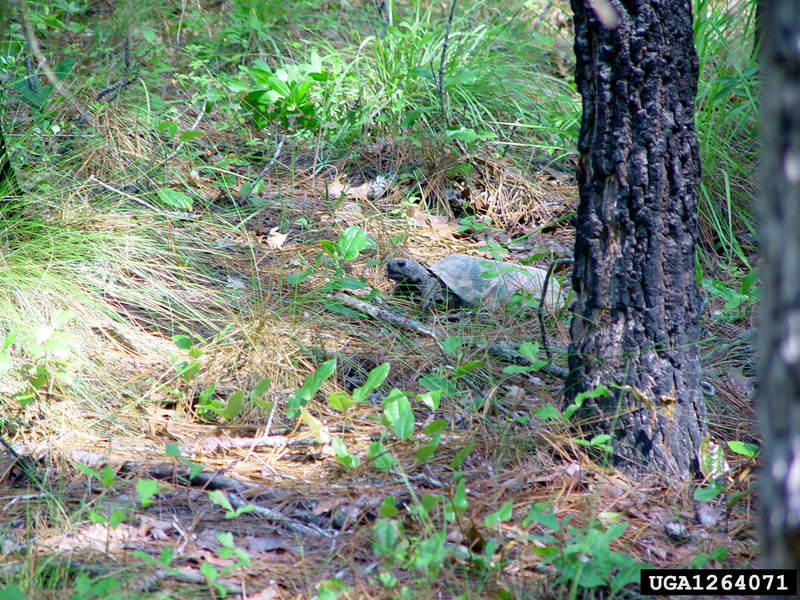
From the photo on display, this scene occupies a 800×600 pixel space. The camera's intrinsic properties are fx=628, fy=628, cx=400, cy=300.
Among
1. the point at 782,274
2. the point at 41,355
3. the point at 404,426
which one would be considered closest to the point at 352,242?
the point at 404,426

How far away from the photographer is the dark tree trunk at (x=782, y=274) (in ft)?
2.99

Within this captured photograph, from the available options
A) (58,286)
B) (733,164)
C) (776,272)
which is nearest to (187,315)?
(58,286)

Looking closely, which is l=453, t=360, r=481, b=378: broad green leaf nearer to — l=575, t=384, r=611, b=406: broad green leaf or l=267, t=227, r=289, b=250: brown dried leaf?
l=575, t=384, r=611, b=406: broad green leaf

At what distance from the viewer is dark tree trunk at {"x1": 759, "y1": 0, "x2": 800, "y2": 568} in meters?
0.91

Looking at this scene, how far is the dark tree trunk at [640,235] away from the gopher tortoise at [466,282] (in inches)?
31.9

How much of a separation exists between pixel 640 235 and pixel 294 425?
4.07 ft

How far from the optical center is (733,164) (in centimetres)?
338

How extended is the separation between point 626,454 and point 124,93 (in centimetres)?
345

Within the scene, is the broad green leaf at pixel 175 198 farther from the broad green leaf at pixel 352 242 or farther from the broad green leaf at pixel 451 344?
the broad green leaf at pixel 451 344

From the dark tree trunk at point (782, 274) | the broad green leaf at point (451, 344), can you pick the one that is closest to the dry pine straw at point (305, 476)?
the broad green leaf at point (451, 344)

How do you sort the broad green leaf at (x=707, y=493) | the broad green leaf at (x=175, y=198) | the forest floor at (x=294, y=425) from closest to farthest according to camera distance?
the forest floor at (x=294, y=425) < the broad green leaf at (x=707, y=493) < the broad green leaf at (x=175, y=198)

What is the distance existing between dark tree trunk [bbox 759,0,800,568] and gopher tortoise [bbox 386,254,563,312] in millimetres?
1758

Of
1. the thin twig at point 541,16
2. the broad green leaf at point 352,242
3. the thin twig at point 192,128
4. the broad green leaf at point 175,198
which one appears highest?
the thin twig at point 541,16

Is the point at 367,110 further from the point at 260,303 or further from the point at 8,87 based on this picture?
the point at 8,87
